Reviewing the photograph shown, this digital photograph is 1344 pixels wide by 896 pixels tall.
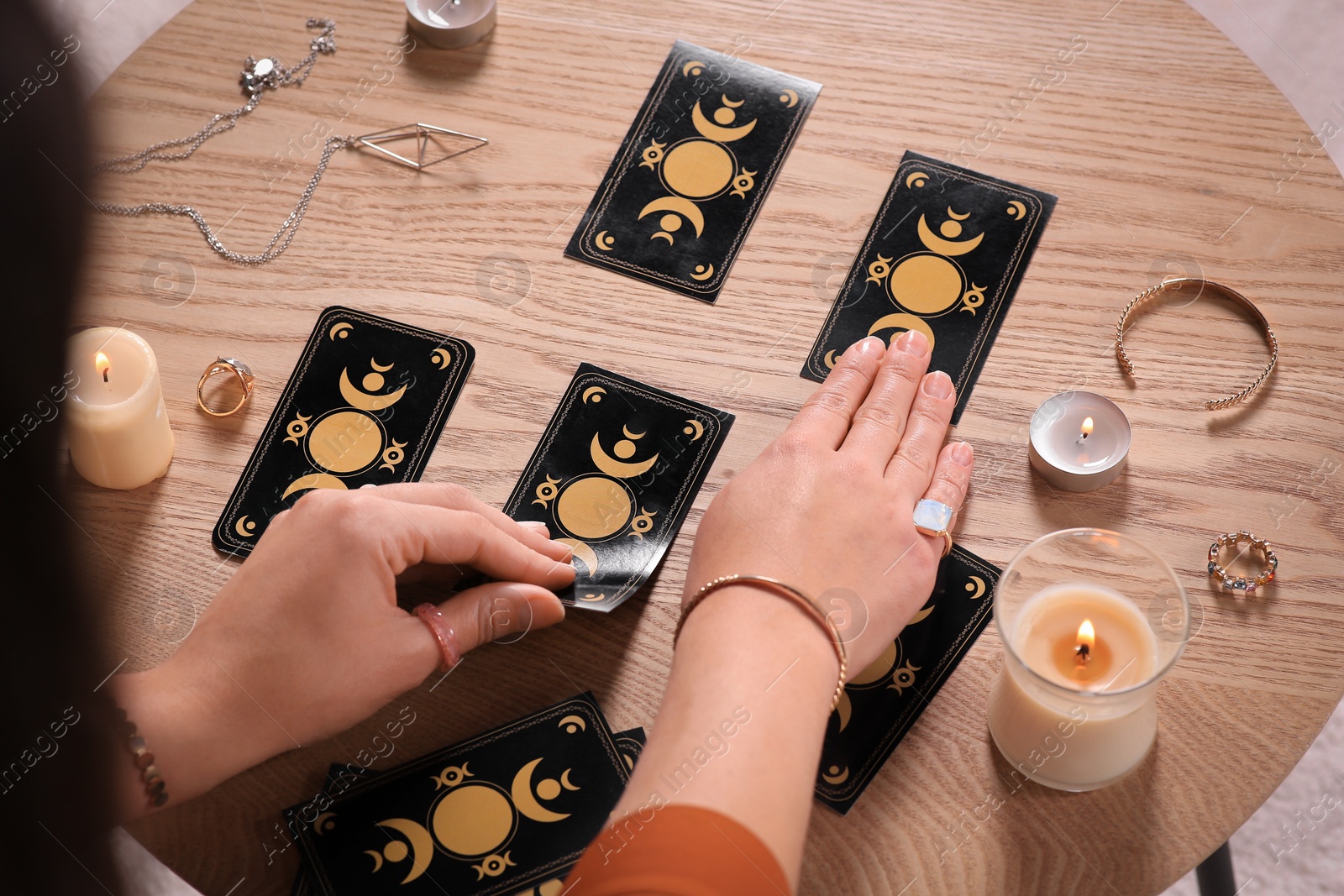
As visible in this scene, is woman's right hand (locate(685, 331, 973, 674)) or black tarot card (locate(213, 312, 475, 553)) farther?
black tarot card (locate(213, 312, 475, 553))

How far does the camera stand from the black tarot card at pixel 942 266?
3.20 ft

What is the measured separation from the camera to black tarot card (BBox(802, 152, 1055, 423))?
0.98m

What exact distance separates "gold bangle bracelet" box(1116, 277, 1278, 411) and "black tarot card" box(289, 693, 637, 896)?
0.57 metres

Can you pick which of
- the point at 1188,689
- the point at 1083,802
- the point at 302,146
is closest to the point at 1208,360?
the point at 1188,689

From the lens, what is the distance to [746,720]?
2.39 feet

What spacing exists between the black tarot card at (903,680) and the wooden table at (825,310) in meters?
0.01

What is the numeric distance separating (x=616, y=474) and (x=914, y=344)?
0.29 m

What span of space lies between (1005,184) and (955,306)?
0.15 metres

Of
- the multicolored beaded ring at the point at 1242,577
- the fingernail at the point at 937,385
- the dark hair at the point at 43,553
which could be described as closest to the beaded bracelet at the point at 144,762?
the dark hair at the point at 43,553

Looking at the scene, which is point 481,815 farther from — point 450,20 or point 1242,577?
point 450,20

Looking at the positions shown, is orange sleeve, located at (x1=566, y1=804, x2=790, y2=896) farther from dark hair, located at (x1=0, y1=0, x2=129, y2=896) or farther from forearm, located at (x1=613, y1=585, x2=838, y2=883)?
dark hair, located at (x1=0, y1=0, x2=129, y2=896)

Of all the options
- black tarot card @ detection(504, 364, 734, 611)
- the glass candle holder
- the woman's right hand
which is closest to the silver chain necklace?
black tarot card @ detection(504, 364, 734, 611)

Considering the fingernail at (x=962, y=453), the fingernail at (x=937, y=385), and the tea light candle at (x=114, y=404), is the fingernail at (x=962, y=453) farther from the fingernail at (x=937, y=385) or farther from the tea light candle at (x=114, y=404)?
the tea light candle at (x=114, y=404)

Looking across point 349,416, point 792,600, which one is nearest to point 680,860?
point 792,600
